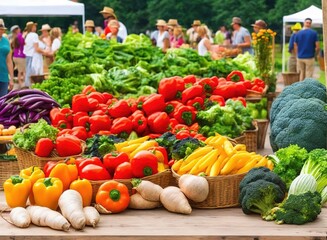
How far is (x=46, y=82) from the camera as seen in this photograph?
11070 millimetres

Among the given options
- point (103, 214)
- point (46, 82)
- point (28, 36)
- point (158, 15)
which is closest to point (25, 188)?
point (103, 214)

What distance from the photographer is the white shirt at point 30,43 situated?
22.0m

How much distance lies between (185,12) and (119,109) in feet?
140

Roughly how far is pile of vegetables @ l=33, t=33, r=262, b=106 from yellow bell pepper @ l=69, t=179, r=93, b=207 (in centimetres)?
425

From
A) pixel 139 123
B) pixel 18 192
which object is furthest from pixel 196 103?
pixel 18 192

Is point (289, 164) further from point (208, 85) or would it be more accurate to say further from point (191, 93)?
point (208, 85)

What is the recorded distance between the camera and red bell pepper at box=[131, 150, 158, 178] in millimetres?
6355

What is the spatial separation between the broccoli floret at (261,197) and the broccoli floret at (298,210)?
0.12 meters

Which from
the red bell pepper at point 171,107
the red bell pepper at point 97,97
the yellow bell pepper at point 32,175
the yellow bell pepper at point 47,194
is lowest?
Answer: the yellow bell pepper at point 47,194

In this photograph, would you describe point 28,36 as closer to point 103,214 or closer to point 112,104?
point 112,104

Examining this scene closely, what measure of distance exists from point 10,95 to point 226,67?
164 inches

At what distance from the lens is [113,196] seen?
6.08 m

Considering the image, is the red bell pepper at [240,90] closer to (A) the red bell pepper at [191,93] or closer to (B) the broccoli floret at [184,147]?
(A) the red bell pepper at [191,93]

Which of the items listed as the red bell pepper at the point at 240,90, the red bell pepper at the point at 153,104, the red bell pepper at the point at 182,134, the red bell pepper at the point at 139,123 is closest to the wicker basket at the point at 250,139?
the red bell pepper at the point at 240,90
